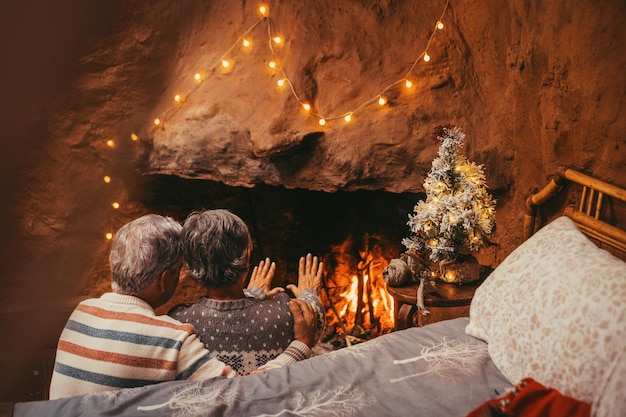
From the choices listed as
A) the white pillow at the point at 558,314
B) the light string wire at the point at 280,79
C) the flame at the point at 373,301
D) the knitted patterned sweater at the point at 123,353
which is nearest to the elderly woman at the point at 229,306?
the knitted patterned sweater at the point at 123,353

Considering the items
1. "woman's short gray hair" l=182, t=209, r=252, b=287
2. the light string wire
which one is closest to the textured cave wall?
the light string wire

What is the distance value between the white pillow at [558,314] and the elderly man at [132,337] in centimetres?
76

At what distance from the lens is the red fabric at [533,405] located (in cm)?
128

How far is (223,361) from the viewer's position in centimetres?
185

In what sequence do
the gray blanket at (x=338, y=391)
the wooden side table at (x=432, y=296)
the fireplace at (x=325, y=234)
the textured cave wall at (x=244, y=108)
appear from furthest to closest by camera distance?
the fireplace at (x=325, y=234)
the textured cave wall at (x=244, y=108)
the wooden side table at (x=432, y=296)
the gray blanket at (x=338, y=391)

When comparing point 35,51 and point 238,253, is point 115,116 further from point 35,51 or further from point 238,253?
point 238,253

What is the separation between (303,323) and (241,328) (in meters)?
0.24

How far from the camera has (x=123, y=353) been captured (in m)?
1.59

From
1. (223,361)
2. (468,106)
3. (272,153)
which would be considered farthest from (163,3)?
(223,361)

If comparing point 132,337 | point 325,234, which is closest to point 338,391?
point 132,337

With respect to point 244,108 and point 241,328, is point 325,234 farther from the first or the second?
point 241,328

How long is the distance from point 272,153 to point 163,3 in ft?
4.58

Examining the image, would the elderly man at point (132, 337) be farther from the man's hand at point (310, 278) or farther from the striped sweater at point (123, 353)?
the man's hand at point (310, 278)

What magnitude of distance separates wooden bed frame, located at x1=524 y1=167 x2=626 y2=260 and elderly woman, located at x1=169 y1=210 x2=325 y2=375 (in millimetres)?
1314
